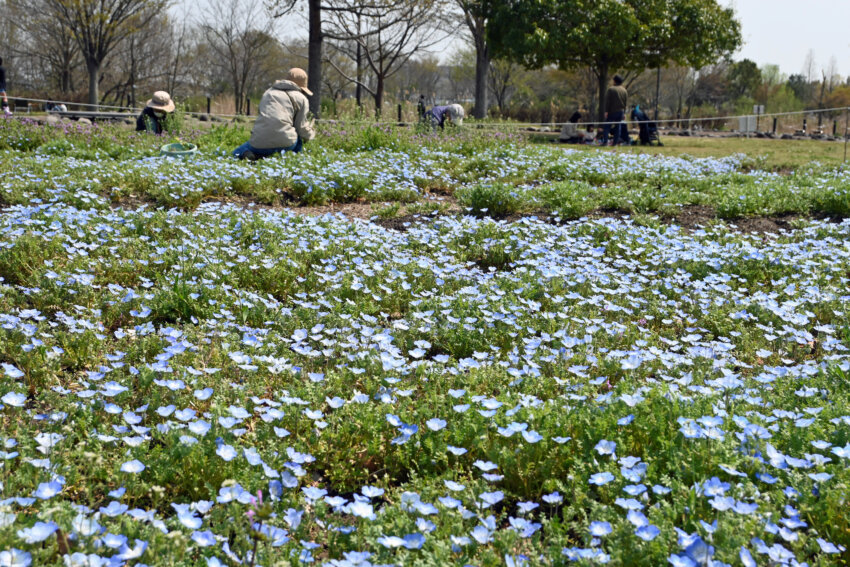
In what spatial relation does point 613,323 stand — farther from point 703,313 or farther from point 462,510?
point 462,510

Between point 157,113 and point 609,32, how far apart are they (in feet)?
57.1

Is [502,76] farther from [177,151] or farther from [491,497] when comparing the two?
[491,497]

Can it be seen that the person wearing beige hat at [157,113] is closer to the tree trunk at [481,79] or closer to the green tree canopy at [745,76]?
the tree trunk at [481,79]

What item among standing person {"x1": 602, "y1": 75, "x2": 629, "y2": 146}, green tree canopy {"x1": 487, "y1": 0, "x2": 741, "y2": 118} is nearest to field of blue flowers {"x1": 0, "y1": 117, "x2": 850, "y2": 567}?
standing person {"x1": 602, "y1": 75, "x2": 629, "y2": 146}

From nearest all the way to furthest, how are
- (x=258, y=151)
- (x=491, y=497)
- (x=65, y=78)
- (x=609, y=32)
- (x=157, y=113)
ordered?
(x=491, y=497), (x=258, y=151), (x=157, y=113), (x=609, y=32), (x=65, y=78)

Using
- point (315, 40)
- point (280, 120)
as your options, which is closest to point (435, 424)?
point (280, 120)

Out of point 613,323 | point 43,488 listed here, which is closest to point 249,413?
point 43,488

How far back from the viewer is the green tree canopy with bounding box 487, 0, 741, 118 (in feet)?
80.4

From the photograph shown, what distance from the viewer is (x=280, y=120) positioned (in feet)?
32.8

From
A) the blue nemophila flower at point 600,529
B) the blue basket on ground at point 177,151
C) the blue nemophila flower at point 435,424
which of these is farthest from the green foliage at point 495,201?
the blue nemophila flower at point 600,529

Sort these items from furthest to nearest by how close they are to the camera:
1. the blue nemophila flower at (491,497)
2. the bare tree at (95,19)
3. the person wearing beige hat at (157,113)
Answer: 1. the bare tree at (95,19)
2. the person wearing beige hat at (157,113)
3. the blue nemophila flower at (491,497)

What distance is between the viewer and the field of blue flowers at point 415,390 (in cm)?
207

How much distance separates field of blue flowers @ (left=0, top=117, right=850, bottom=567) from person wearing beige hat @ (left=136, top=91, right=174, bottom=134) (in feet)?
20.5

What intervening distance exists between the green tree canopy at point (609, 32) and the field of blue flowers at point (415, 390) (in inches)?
764
